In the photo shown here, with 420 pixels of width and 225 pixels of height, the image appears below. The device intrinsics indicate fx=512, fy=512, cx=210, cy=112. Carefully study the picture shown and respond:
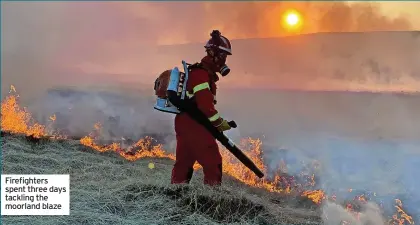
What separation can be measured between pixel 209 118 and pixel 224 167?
399 cm

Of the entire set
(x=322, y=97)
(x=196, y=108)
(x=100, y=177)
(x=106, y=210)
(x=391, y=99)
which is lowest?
(x=106, y=210)

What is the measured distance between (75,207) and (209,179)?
68.8 inches

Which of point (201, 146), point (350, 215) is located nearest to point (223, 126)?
point (201, 146)

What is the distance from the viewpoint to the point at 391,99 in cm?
985

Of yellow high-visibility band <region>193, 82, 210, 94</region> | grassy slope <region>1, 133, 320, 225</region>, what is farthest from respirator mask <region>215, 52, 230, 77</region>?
grassy slope <region>1, 133, 320, 225</region>

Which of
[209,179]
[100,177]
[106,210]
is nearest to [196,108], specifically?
[209,179]

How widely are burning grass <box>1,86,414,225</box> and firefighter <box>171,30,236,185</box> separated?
59 cm

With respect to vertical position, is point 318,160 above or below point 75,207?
above

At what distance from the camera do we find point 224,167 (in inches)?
414

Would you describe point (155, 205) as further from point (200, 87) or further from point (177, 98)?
point (200, 87)

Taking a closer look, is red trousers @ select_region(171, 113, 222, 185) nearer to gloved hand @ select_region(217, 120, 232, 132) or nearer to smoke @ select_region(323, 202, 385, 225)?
gloved hand @ select_region(217, 120, 232, 132)

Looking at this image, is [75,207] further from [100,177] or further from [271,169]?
[271,169]

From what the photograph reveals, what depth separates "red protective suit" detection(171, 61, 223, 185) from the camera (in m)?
6.66

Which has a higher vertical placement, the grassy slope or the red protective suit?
the red protective suit
